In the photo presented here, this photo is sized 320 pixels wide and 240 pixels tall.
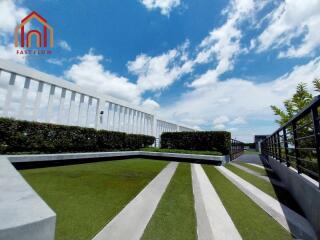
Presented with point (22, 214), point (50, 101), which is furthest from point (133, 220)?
point (50, 101)

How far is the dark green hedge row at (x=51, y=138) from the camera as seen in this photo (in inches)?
243

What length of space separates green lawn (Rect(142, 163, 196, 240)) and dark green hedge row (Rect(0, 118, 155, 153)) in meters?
6.37

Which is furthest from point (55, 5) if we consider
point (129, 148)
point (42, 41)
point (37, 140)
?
point (129, 148)

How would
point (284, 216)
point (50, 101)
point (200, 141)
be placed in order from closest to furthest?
point (284, 216), point (50, 101), point (200, 141)

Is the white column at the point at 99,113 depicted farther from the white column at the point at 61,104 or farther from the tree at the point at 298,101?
the tree at the point at 298,101

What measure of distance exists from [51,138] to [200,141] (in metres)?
9.19

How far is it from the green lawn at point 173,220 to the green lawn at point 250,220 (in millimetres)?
627

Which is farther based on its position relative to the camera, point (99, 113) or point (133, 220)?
point (99, 113)

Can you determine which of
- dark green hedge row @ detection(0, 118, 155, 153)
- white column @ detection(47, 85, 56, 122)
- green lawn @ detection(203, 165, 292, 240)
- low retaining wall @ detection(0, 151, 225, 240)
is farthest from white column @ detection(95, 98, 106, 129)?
green lawn @ detection(203, 165, 292, 240)

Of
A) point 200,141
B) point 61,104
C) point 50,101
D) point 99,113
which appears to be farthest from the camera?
point 200,141

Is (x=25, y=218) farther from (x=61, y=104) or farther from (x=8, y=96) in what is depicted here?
(x=61, y=104)

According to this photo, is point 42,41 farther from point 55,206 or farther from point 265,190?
point 265,190

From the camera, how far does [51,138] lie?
24.7 ft

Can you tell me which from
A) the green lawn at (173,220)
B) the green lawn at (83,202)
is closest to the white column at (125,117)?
the green lawn at (83,202)
